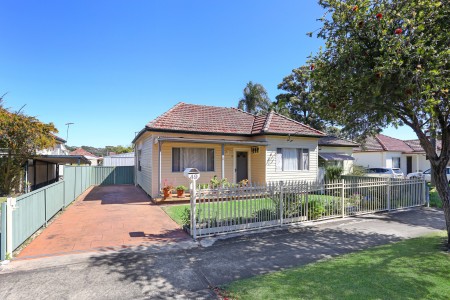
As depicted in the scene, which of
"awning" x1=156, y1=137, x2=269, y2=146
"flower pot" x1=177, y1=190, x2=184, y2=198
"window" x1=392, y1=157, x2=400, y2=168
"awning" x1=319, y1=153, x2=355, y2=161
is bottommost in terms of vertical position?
"flower pot" x1=177, y1=190, x2=184, y2=198

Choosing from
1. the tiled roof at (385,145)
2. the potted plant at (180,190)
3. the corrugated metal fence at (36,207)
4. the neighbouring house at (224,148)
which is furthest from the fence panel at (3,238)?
the tiled roof at (385,145)

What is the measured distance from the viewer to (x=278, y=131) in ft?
51.1

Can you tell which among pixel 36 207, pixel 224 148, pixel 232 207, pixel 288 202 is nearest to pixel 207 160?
pixel 224 148

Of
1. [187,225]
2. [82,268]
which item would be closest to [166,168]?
[187,225]

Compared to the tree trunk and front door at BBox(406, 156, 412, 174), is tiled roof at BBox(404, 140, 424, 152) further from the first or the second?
the tree trunk

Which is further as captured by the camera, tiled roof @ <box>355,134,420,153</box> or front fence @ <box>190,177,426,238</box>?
tiled roof @ <box>355,134,420,153</box>

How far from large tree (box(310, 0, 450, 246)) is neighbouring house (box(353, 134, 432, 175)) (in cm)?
2320

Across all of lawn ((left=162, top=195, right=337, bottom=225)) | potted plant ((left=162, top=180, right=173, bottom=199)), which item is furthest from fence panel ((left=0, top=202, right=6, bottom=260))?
potted plant ((left=162, top=180, right=173, bottom=199))

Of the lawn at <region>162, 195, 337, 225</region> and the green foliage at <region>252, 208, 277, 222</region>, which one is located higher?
the lawn at <region>162, 195, 337, 225</region>

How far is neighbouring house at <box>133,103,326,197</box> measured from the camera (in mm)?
14008

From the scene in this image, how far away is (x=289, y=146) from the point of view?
16281 mm

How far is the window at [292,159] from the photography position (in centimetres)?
1605

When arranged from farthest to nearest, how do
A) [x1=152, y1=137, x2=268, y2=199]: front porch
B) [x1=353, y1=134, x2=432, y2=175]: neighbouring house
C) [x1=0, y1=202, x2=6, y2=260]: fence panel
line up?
[x1=353, y1=134, x2=432, y2=175]: neighbouring house, [x1=152, y1=137, x2=268, y2=199]: front porch, [x1=0, y1=202, x2=6, y2=260]: fence panel

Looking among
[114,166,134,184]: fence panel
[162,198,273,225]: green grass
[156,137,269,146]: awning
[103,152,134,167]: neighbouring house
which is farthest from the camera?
[103,152,134,167]: neighbouring house
